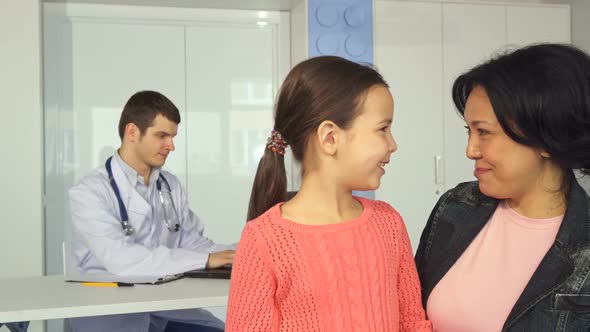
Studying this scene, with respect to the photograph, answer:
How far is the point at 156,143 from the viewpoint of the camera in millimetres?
2869

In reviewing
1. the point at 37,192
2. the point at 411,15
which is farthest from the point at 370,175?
the point at 411,15

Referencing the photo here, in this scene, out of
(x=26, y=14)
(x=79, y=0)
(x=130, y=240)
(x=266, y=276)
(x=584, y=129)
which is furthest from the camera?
(x=79, y=0)

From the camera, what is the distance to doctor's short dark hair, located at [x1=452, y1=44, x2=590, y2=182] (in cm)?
133

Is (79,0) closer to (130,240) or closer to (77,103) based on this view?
(77,103)

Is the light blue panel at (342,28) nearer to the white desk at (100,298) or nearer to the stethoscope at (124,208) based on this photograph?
the stethoscope at (124,208)

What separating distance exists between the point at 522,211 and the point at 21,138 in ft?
10.8

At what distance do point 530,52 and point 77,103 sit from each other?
3675 mm

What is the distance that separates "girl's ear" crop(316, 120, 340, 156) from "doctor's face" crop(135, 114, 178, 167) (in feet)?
5.58

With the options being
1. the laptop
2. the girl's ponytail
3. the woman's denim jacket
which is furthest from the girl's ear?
the laptop

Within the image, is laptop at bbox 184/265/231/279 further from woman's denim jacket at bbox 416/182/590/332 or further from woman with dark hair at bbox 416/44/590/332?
woman's denim jacket at bbox 416/182/590/332

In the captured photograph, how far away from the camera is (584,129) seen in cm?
135

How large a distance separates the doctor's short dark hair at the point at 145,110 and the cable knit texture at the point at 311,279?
1.78 meters

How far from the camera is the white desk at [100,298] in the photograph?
2000mm

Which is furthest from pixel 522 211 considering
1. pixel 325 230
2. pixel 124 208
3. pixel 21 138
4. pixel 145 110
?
pixel 21 138
